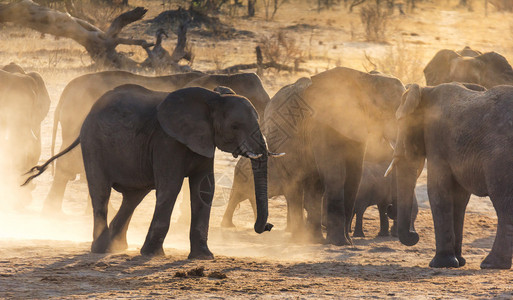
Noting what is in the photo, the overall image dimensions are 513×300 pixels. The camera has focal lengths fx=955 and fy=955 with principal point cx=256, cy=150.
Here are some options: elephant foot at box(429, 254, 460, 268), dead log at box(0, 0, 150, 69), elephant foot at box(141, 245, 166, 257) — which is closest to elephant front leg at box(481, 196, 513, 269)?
elephant foot at box(429, 254, 460, 268)

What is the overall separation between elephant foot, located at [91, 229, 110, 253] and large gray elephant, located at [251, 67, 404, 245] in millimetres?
2365

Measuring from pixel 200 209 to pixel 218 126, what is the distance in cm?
72

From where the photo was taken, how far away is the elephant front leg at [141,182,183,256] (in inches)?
294

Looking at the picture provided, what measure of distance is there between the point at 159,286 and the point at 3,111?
6.21 meters

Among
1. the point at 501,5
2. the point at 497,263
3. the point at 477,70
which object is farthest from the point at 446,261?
the point at 501,5

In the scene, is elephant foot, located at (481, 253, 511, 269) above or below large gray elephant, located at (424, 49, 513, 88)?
below

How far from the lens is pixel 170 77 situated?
36.1 feet

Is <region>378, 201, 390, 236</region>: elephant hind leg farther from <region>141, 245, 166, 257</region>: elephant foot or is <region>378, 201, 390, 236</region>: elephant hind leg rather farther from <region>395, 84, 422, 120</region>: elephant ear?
<region>141, 245, 166, 257</region>: elephant foot

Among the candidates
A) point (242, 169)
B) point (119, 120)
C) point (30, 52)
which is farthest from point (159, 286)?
point (30, 52)

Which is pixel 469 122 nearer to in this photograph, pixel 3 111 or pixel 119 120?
pixel 119 120

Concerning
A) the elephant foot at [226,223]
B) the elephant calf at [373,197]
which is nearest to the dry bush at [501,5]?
the elephant calf at [373,197]

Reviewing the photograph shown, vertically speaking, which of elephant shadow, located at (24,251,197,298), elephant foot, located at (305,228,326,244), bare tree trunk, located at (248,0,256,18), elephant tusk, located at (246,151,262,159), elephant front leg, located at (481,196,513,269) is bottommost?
elephant shadow, located at (24,251,197,298)

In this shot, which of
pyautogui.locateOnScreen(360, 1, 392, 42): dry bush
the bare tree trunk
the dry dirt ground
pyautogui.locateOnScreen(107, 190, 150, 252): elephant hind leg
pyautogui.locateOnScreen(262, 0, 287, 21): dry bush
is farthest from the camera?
the bare tree trunk

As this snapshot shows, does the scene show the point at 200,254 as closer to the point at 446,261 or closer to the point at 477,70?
the point at 446,261
